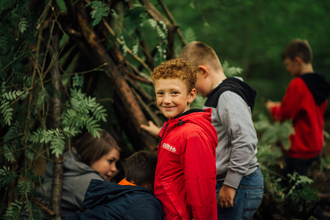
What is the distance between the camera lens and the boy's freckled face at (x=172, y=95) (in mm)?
1646

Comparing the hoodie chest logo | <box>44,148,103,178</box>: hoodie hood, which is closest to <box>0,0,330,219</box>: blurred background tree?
<box>44,148,103,178</box>: hoodie hood

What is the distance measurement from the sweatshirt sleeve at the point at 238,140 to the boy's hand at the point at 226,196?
0.14 feet

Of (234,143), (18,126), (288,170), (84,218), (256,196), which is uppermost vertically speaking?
(18,126)

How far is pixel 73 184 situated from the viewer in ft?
7.94

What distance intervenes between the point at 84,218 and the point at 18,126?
4.05 feet

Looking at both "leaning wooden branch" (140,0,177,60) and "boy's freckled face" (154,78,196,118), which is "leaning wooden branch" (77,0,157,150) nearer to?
"leaning wooden branch" (140,0,177,60)

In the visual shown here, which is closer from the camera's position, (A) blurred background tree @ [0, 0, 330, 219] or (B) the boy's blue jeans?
(B) the boy's blue jeans

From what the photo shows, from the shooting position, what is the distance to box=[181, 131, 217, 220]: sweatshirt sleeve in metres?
1.51

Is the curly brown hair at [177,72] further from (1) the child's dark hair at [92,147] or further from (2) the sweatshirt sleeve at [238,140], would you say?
(1) the child's dark hair at [92,147]

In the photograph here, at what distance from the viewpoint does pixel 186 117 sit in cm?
166

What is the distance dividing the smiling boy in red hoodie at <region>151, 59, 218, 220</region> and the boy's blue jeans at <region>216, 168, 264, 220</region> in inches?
18.2

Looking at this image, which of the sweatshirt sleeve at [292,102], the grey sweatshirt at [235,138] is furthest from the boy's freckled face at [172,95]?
the sweatshirt sleeve at [292,102]

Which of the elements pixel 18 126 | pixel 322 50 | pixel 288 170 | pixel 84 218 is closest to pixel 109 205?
pixel 84 218

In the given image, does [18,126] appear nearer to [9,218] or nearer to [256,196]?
[9,218]
